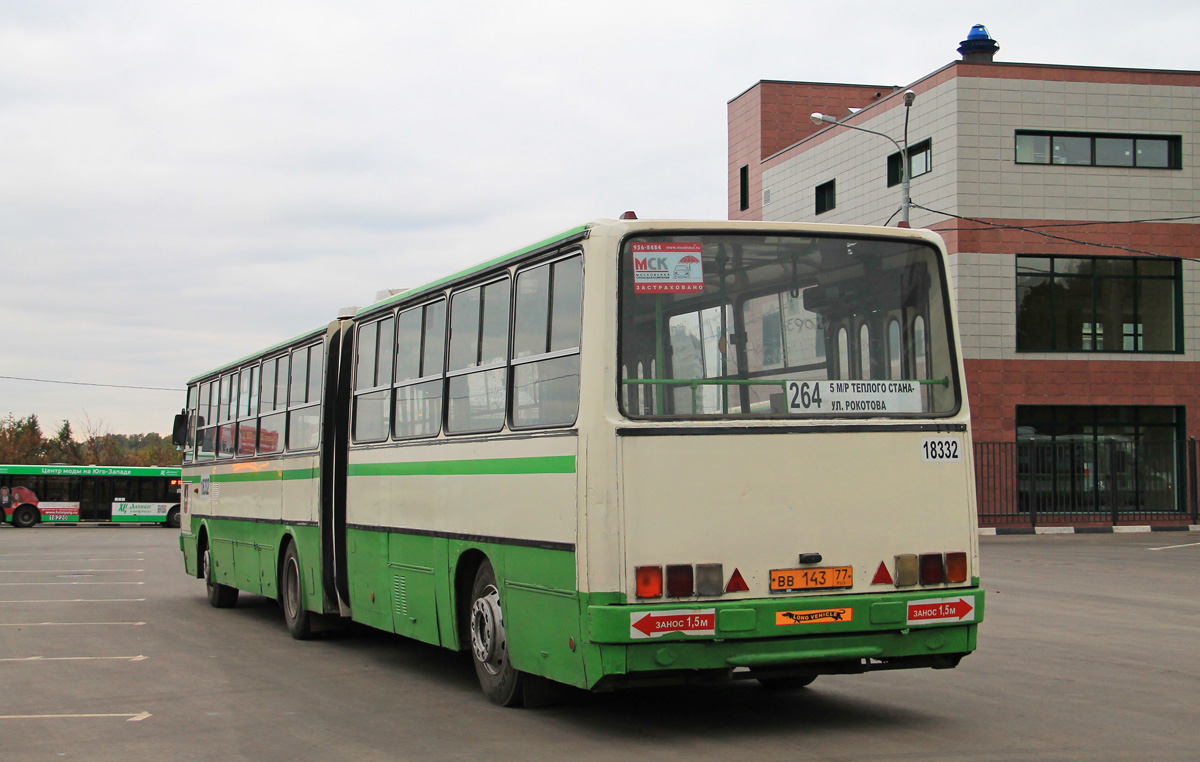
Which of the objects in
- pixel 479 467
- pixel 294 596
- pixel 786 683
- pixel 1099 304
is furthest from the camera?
pixel 1099 304

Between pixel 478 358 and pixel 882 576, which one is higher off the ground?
pixel 478 358

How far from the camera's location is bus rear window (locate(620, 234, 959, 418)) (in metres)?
7.86

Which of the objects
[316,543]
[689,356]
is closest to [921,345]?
[689,356]

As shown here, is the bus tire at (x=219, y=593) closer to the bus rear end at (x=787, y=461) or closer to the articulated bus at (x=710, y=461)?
the articulated bus at (x=710, y=461)

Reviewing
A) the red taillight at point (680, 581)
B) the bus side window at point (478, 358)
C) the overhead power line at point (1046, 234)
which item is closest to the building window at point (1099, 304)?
the overhead power line at point (1046, 234)

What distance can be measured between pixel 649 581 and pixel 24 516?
5555cm

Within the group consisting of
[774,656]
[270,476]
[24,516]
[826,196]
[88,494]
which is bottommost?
[24,516]

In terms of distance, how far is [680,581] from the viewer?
25.0 ft

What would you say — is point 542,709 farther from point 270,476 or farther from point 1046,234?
point 1046,234

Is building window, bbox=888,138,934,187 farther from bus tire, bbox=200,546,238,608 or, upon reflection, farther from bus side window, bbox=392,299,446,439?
bus side window, bbox=392,299,446,439

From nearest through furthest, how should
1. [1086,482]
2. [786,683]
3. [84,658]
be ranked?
[786,683]
[84,658]
[1086,482]

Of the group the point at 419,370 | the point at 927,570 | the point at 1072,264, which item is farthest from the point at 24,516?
the point at 927,570

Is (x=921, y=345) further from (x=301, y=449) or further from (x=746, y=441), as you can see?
(x=301, y=449)

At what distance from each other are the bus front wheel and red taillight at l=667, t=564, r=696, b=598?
5524 cm
